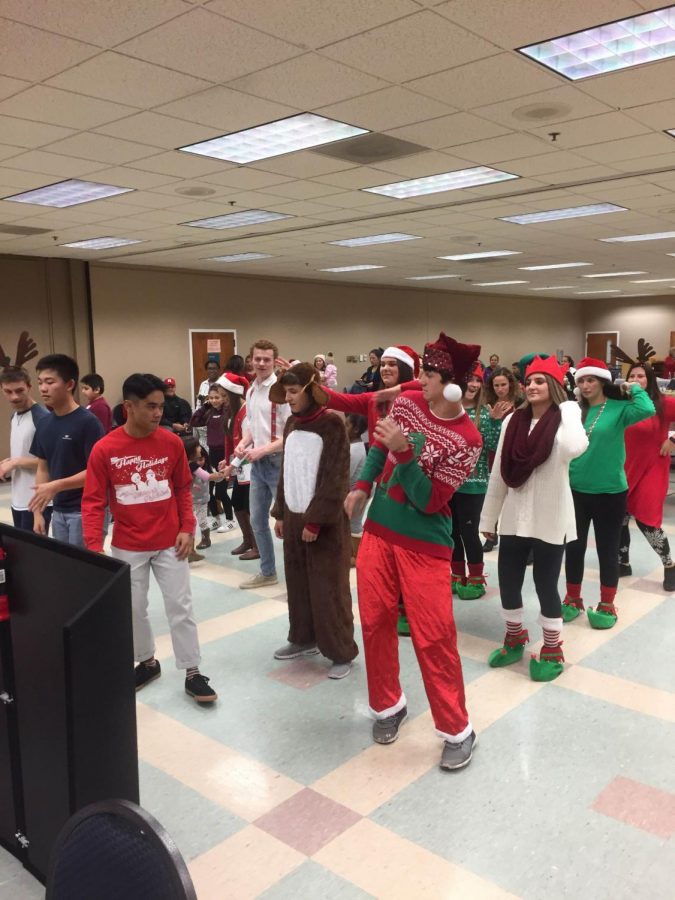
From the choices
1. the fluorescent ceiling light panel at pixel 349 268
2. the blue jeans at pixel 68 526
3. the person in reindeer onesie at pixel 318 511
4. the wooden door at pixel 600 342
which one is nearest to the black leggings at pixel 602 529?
the person in reindeer onesie at pixel 318 511

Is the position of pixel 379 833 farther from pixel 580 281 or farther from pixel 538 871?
pixel 580 281

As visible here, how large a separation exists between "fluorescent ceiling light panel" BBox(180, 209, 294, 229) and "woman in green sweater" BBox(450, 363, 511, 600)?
11.9ft

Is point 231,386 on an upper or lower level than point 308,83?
lower

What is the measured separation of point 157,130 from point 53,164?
3.92 feet

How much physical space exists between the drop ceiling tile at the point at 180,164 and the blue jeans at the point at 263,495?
222 centimetres

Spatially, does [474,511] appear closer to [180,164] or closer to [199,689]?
[199,689]

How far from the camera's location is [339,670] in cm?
330

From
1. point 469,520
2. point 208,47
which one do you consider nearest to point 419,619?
point 469,520

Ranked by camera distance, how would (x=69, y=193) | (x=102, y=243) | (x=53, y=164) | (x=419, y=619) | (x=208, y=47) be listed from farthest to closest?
(x=102, y=243) < (x=69, y=193) < (x=53, y=164) < (x=208, y=47) < (x=419, y=619)

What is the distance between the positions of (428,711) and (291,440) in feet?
4.43

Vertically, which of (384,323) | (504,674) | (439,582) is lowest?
(504,674)

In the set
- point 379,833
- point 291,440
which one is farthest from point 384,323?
point 379,833

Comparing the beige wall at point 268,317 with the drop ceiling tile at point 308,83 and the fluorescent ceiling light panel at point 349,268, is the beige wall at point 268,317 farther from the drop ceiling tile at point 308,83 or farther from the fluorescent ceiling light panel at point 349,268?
the drop ceiling tile at point 308,83

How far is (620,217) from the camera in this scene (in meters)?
7.56
